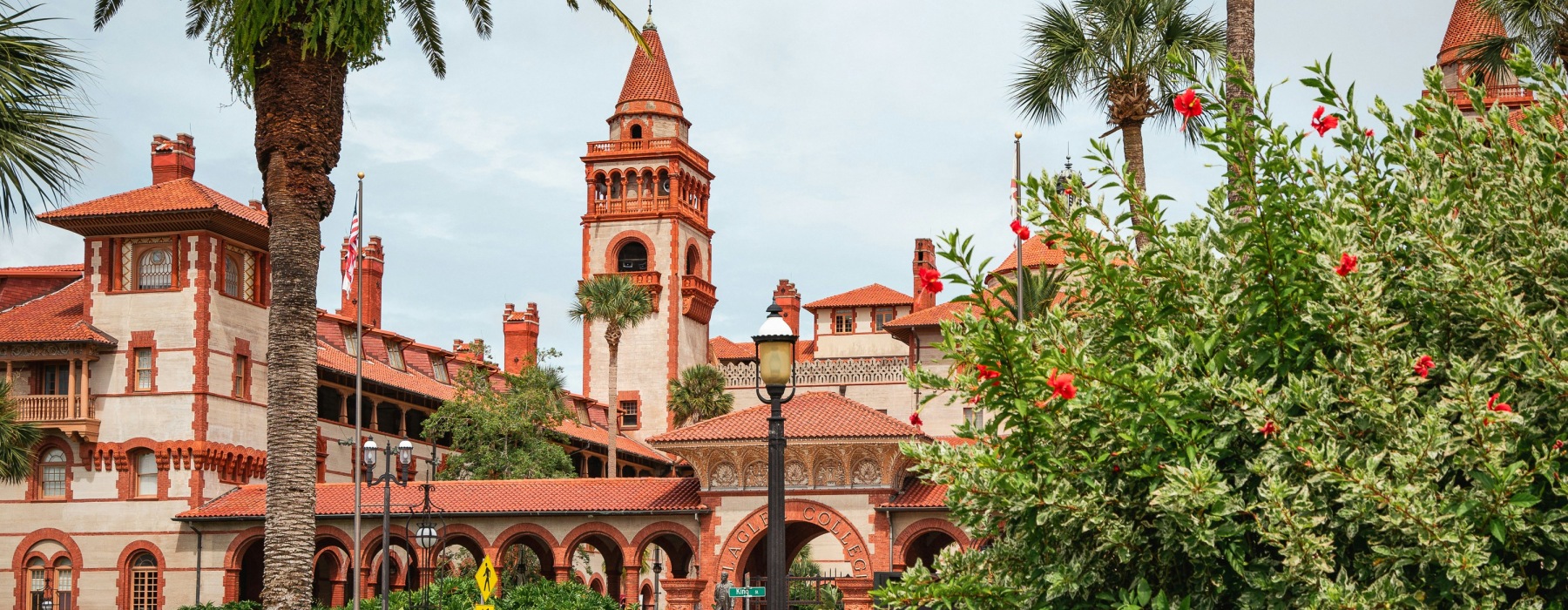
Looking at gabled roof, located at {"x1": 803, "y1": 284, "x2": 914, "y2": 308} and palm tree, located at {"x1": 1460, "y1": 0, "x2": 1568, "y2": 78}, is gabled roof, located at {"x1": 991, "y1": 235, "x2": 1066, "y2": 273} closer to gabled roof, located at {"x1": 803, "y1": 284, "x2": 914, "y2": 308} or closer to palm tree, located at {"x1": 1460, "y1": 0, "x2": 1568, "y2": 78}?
gabled roof, located at {"x1": 803, "y1": 284, "x2": 914, "y2": 308}

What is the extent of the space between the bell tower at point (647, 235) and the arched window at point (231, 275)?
2824cm

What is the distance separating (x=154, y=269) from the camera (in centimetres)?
4869

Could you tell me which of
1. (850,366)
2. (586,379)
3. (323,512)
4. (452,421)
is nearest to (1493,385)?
(323,512)

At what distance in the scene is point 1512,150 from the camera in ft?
28.8

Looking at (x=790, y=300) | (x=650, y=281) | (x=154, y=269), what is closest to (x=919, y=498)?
(x=154, y=269)

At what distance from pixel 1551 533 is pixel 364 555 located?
141 ft

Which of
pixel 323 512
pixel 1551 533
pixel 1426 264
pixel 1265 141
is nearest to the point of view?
pixel 1551 533

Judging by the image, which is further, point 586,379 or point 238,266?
point 586,379

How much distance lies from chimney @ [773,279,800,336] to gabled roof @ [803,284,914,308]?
673 cm

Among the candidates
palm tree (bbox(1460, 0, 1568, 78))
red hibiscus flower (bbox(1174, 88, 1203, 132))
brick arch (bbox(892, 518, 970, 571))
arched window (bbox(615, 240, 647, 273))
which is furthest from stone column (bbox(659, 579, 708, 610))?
arched window (bbox(615, 240, 647, 273))

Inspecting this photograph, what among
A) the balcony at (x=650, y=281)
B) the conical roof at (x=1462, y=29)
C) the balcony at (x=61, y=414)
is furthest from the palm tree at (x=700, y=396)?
the conical roof at (x=1462, y=29)

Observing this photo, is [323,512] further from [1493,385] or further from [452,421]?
[1493,385]

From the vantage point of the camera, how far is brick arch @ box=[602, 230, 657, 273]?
77.5 meters

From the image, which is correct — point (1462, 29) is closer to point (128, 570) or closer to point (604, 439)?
point (604, 439)
